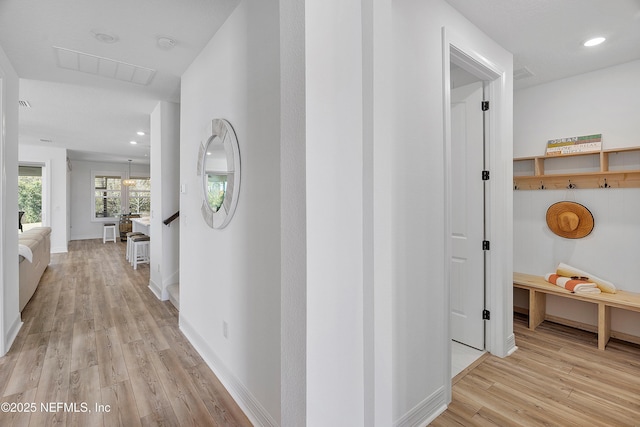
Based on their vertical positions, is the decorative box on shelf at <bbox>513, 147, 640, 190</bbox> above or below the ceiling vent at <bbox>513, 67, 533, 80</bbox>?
below

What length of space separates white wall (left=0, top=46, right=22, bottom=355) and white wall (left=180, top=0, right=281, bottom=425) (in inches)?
60.0

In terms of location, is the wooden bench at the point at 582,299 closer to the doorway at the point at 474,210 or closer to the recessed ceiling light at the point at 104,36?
the doorway at the point at 474,210

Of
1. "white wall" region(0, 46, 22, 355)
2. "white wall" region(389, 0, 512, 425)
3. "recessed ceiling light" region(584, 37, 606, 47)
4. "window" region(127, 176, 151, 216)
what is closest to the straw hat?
"recessed ceiling light" region(584, 37, 606, 47)

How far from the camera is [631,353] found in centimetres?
255

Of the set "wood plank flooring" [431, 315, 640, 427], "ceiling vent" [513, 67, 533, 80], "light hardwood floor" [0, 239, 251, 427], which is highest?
"ceiling vent" [513, 67, 533, 80]

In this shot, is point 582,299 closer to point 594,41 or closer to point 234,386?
point 594,41

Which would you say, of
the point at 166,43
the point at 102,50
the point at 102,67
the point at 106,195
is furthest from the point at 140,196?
the point at 166,43

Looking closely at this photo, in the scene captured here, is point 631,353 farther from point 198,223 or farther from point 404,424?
point 198,223

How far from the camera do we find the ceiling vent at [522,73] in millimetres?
2843

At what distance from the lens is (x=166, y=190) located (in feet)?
12.4

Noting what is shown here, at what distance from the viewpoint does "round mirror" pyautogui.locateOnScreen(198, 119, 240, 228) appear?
1931 millimetres

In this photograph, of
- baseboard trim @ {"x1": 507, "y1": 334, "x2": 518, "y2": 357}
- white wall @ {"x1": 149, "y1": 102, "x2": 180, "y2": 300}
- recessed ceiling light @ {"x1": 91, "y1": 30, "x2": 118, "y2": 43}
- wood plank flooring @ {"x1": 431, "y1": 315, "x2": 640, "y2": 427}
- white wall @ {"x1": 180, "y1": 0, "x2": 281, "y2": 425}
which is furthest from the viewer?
white wall @ {"x1": 149, "y1": 102, "x2": 180, "y2": 300}

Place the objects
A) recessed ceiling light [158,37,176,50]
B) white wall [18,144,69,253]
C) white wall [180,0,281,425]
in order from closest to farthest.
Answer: white wall [180,0,281,425]
recessed ceiling light [158,37,176,50]
white wall [18,144,69,253]

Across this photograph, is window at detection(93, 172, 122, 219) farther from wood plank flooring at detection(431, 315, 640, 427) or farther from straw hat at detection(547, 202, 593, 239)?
straw hat at detection(547, 202, 593, 239)
